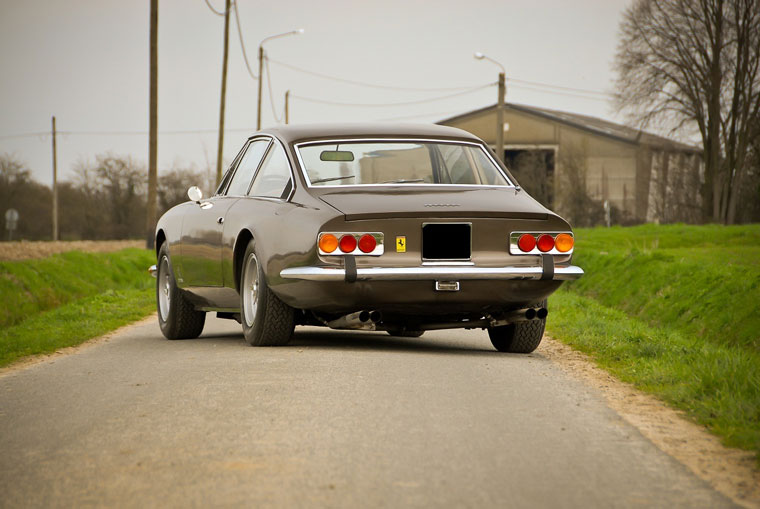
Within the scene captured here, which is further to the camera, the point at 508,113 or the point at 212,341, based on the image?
the point at 508,113

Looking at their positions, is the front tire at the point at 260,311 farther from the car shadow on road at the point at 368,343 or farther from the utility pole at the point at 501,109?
the utility pole at the point at 501,109

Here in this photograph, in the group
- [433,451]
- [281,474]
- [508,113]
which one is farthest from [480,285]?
[508,113]

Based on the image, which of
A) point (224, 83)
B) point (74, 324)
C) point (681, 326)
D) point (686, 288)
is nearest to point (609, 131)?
point (224, 83)

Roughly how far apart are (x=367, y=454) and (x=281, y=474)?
51 centimetres

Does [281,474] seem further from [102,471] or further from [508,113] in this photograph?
[508,113]

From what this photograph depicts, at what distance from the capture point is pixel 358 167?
926 cm

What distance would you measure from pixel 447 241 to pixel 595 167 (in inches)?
2073

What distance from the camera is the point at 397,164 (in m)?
9.47

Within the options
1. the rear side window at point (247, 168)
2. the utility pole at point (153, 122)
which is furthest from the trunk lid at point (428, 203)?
the utility pole at point (153, 122)

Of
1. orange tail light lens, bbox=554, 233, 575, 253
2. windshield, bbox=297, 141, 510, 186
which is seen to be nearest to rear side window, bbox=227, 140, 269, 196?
windshield, bbox=297, 141, 510, 186

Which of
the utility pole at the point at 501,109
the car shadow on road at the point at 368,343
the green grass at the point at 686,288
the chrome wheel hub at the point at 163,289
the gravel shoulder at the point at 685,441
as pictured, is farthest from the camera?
the utility pole at the point at 501,109

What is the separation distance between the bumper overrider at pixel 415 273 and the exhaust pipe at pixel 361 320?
0.36 metres

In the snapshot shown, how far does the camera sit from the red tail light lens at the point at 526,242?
861cm

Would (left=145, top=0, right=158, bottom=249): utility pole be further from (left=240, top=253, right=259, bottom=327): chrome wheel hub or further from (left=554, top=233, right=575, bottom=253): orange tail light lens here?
(left=554, top=233, right=575, bottom=253): orange tail light lens
